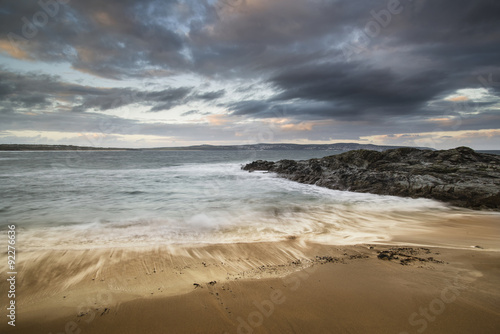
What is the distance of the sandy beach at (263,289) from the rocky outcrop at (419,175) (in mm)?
6978

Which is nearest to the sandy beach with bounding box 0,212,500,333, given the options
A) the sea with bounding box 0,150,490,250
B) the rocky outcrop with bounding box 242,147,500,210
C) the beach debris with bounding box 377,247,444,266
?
the beach debris with bounding box 377,247,444,266

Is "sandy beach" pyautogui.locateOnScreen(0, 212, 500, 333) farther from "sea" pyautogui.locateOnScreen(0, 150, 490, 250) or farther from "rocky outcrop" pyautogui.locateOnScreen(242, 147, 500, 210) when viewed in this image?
"rocky outcrop" pyautogui.locateOnScreen(242, 147, 500, 210)

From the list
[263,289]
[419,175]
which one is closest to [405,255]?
[263,289]

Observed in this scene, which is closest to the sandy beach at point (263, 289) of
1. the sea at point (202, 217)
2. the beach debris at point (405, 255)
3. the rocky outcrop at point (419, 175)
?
the beach debris at point (405, 255)

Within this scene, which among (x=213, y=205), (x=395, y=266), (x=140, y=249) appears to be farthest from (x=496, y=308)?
(x=213, y=205)

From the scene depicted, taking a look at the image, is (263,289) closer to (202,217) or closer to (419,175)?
(202,217)

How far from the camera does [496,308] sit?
2.71m

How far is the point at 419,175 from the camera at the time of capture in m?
13.1

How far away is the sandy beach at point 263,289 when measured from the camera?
2609 mm

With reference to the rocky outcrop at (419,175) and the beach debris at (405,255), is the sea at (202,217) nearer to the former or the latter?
the beach debris at (405,255)

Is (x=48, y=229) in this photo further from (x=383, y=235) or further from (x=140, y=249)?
(x=383, y=235)

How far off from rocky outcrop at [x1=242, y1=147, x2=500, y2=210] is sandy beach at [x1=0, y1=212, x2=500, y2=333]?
6.98m

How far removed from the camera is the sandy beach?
261 centimetres

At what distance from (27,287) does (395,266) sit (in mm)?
6050
